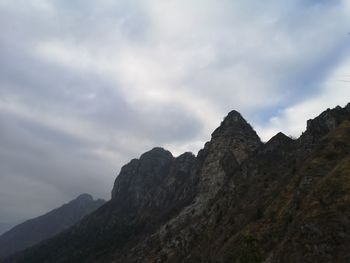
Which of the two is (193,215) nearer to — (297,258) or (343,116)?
(343,116)

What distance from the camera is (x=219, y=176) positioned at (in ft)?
619

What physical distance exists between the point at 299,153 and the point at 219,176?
62.5 meters

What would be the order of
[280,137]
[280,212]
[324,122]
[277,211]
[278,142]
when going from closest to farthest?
[280,212]
[277,211]
[324,122]
[278,142]
[280,137]

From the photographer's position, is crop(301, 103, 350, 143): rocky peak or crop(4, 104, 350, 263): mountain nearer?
crop(4, 104, 350, 263): mountain

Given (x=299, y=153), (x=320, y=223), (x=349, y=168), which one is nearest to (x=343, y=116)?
(x=299, y=153)

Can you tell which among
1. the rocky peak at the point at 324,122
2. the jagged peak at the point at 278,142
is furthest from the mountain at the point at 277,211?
the jagged peak at the point at 278,142

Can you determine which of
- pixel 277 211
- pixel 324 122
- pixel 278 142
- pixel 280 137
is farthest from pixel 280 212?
pixel 280 137

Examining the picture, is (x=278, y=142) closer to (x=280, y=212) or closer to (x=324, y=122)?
(x=324, y=122)

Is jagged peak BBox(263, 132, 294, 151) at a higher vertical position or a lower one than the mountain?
higher

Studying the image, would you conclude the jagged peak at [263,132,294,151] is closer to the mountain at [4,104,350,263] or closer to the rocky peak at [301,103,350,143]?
the mountain at [4,104,350,263]

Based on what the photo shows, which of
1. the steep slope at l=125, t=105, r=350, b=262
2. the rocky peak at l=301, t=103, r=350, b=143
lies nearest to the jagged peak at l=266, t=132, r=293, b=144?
the steep slope at l=125, t=105, r=350, b=262

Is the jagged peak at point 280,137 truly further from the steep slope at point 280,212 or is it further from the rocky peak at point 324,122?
the rocky peak at point 324,122

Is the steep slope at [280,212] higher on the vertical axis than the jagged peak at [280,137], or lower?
lower

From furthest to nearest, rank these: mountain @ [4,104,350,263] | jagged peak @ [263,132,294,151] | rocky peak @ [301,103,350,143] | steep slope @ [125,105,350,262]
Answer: jagged peak @ [263,132,294,151], rocky peak @ [301,103,350,143], mountain @ [4,104,350,263], steep slope @ [125,105,350,262]
